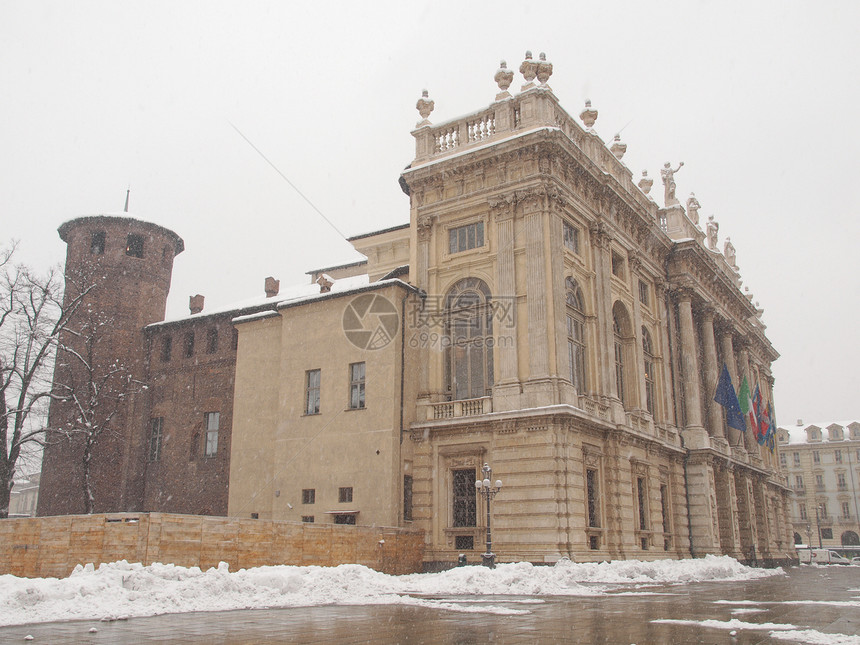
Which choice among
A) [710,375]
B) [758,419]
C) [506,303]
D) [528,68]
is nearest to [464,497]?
[506,303]

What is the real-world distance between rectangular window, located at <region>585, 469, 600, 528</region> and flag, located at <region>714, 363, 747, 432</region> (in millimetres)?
14967

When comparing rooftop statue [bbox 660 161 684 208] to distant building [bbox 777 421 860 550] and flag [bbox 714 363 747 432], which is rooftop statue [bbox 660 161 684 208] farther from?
distant building [bbox 777 421 860 550]

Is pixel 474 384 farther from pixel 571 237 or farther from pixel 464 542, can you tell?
pixel 571 237

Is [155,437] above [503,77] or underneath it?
underneath

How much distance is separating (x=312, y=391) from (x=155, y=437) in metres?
13.9

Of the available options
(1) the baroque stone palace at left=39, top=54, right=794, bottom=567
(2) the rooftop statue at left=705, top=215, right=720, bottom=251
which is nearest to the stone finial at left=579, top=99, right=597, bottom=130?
(1) the baroque stone palace at left=39, top=54, right=794, bottom=567

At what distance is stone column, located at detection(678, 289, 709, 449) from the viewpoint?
41312 millimetres

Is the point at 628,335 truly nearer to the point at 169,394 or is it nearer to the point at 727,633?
the point at 169,394

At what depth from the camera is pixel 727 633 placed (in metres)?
11.4

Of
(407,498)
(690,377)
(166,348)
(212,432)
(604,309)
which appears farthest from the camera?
(166,348)

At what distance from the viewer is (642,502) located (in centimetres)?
3544

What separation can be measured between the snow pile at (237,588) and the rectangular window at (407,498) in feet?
20.7

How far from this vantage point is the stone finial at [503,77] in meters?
34.0

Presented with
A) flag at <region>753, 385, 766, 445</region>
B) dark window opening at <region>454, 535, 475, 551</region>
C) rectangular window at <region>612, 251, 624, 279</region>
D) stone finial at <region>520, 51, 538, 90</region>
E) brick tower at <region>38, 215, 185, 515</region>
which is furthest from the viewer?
flag at <region>753, 385, 766, 445</region>
